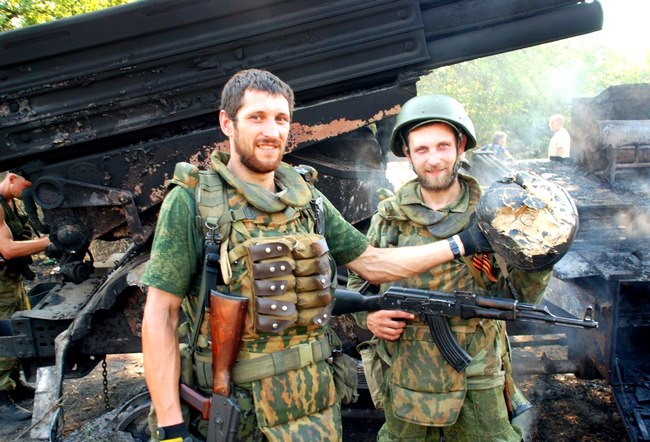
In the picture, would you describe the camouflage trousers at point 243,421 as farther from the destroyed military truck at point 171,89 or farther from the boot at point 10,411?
the boot at point 10,411

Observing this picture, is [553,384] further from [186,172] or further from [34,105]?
[34,105]

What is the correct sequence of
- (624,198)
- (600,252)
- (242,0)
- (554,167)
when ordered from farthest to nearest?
(554,167) → (624,198) → (600,252) → (242,0)

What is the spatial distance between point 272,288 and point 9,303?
4646 mm

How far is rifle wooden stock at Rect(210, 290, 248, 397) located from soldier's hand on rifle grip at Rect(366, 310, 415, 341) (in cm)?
92

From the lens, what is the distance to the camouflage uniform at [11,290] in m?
5.54

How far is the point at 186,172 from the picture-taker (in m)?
2.24

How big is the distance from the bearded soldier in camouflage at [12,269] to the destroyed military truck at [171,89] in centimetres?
121

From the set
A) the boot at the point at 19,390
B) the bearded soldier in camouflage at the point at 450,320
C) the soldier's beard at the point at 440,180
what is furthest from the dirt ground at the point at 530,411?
the soldier's beard at the point at 440,180

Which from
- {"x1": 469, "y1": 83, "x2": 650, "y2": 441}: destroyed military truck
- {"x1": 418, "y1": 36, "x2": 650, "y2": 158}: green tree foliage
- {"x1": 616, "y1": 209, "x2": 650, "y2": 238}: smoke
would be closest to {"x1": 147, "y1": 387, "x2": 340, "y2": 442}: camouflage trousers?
{"x1": 469, "y1": 83, "x2": 650, "y2": 441}: destroyed military truck

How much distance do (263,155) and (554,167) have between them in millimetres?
5136

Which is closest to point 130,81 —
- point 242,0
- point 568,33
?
point 242,0

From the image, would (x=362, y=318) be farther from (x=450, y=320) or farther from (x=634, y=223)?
(x=634, y=223)

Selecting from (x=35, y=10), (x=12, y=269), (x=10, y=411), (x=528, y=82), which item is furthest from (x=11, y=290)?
(x=528, y=82)

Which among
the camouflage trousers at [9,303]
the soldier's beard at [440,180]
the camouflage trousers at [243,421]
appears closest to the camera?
the camouflage trousers at [243,421]
